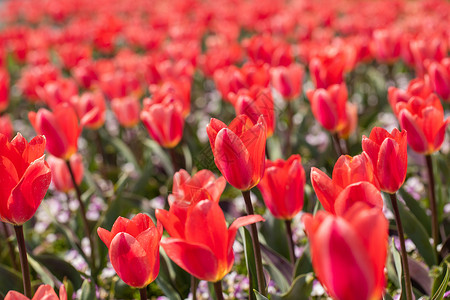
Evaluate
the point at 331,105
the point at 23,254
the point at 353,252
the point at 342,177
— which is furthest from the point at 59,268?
the point at 353,252

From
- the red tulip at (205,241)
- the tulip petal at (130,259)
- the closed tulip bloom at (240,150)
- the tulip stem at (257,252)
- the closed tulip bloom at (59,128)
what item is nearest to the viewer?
the red tulip at (205,241)

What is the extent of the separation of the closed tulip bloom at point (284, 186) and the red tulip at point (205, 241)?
1.59ft

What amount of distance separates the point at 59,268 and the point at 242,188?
51.3 inches

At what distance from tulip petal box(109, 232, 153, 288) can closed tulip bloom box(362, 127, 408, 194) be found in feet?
2.31

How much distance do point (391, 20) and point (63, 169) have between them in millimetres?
4678

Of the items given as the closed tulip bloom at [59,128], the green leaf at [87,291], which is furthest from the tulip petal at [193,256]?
the closed tulip bloom at [59,128]

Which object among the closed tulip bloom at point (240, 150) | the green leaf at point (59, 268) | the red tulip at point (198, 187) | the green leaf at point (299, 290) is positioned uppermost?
the closed tulip bloom at point (240, 150)

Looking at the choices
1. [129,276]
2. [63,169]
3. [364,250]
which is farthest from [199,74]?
[364,250]

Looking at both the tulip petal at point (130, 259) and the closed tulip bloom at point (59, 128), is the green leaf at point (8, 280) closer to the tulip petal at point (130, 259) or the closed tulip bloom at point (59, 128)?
the closed tulip bloom at point (59, 128)

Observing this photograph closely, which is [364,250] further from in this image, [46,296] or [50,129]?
[50,129]

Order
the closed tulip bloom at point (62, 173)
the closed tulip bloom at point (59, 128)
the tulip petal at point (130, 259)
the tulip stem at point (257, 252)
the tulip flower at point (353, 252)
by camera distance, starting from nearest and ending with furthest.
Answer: the tulip flower at point (353, 252), the tulip petal at point (130, 259), the tulip stem at point (257, 252), the closed tulip bloom at point (59, 128), the closed tulip bloom at point (62, 173)

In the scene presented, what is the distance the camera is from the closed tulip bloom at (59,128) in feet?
7.75

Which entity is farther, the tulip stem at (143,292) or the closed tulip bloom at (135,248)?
the tulip stem at (143,292)

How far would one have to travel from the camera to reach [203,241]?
1254mm
